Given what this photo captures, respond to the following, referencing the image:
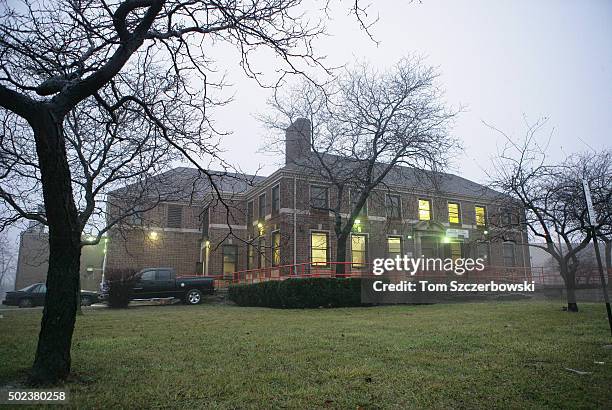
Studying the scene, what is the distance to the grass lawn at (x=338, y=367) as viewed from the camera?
12.0 ft

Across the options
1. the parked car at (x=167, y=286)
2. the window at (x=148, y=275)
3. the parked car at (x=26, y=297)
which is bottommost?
the parked car at (x=26, y=297)

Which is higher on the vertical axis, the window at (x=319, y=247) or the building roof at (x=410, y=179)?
the building roof at (x=410, y=179)

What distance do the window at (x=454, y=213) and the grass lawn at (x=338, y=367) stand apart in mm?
22904

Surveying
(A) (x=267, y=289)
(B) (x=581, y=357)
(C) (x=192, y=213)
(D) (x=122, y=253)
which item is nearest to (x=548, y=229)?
(B) (x=581, y=357)

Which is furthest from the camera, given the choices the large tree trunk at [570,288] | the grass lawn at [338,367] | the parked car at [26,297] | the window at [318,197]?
the window at [318,197]

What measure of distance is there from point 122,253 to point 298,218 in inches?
559

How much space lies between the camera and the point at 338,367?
4797mm

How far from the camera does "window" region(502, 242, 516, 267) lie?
3112 cm

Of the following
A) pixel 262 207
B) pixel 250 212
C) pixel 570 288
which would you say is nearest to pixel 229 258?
pixel 250 212

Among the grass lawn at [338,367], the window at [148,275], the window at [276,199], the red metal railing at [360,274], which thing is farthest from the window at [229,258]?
the grass lawn at [338,367]

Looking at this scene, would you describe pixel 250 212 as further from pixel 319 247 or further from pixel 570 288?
pixel 570 288

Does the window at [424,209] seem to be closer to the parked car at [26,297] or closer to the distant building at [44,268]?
the parked car at [26,297]

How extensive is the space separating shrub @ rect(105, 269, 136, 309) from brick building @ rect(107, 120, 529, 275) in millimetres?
5425

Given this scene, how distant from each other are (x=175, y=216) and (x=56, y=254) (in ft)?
89.3
